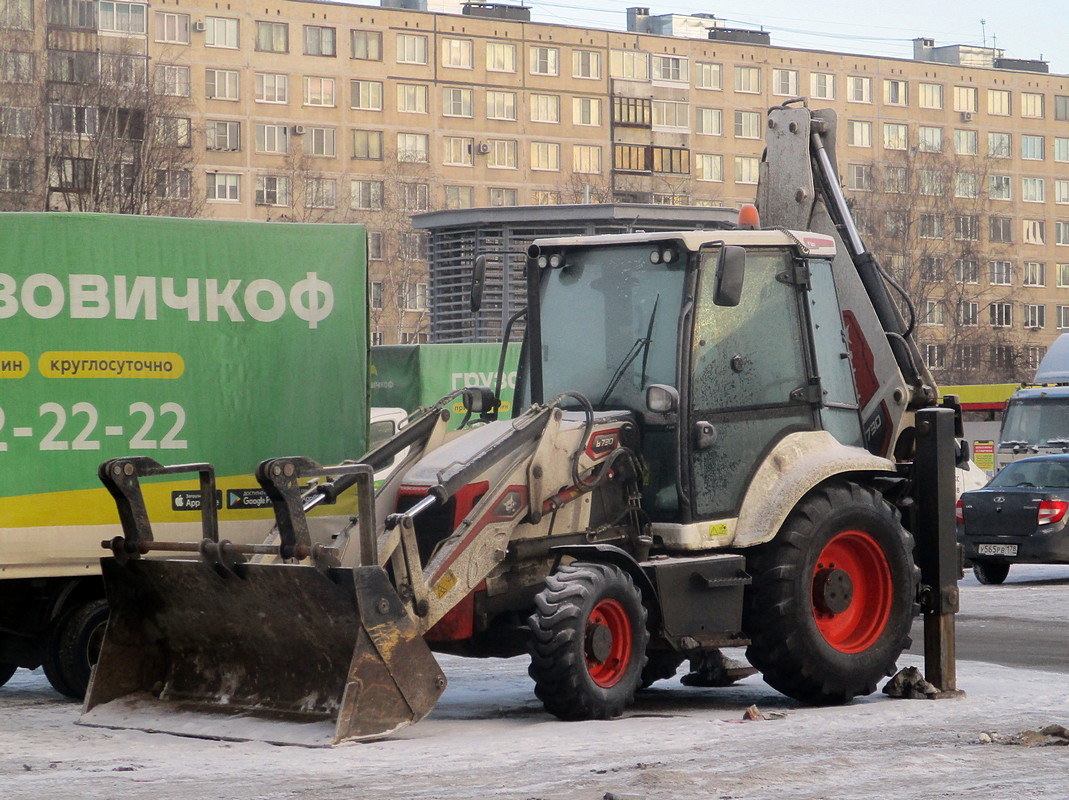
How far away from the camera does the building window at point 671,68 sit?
90875 millimetres

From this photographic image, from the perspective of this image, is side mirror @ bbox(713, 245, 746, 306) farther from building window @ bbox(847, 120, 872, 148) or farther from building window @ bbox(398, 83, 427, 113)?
building window @ bbox(847, 120, 872, 148)

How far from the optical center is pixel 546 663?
945 cm

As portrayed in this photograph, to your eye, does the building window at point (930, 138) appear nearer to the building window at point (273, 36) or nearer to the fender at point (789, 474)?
the building window at point (273, 36)

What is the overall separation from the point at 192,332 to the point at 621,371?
10.2ft

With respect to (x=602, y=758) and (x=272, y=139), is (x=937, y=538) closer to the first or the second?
(x=602, y=758)

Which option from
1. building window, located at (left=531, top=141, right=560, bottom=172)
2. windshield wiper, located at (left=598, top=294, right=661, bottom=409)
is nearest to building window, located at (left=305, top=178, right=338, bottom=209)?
building window, located at (left=531, top=141, right=560, bottom=172)

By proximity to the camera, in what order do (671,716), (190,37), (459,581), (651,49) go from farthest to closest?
(651,49), (190,37), (671,716), (459,581)

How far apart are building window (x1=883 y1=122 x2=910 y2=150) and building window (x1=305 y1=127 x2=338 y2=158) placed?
3065 cm

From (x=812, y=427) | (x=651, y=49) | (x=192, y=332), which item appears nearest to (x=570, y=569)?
(x=812, y=427)

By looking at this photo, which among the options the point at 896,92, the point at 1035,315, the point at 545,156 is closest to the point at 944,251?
the point at 1035,315

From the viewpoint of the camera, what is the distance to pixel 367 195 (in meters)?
80.4

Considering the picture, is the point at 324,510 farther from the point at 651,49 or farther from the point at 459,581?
the point at 651,49

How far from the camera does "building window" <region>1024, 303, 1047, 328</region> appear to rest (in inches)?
3784

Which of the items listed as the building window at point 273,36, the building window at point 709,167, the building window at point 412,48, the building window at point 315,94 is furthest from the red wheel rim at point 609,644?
the building window at point 709,167
